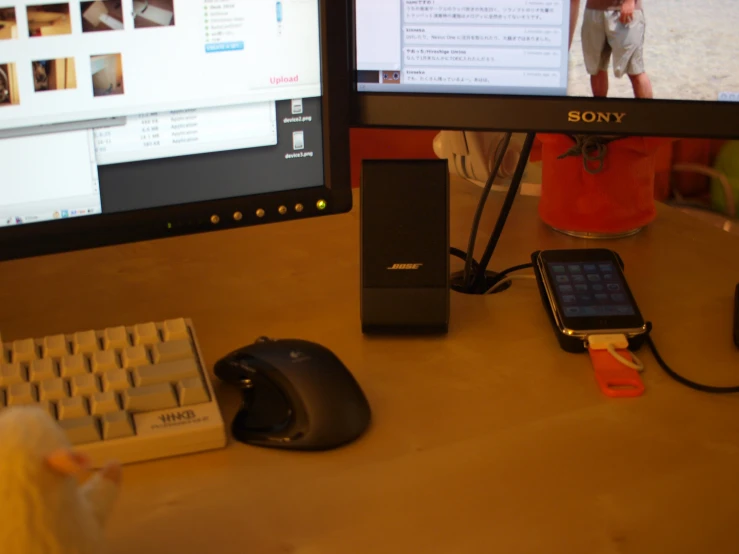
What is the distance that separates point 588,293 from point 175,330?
33cm

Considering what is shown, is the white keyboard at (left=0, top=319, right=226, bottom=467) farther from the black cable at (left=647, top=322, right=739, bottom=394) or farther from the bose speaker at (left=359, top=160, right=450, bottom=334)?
the black cable at (left=647, top=322, right=739, bottom=394)

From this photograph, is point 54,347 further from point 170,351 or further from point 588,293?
Result: point 588,293

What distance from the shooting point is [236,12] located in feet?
1.93

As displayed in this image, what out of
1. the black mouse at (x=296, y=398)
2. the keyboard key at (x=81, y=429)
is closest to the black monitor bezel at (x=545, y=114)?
the black mouse at (x=296, y=398)

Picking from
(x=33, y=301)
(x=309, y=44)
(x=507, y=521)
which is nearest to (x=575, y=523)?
(x=507, y=521)

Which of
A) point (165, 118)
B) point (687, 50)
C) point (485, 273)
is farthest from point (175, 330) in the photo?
point (687, 50)

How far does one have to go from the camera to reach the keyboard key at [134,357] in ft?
1.83

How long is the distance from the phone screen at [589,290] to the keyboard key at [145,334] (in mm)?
313

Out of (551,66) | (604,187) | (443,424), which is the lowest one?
(443,424)

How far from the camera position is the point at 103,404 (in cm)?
52

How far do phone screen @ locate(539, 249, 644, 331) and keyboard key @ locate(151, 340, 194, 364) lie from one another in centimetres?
29

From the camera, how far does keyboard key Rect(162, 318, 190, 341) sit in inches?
23.1

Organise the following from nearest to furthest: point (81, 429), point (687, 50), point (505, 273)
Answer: point (81, 429), point (687, 50), point (505, 273)

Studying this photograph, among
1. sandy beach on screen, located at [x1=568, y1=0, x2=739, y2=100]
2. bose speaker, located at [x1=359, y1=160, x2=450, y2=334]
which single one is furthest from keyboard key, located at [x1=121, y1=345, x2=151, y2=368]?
sandy beach on screen, located at [x1=568, y1=0, x2=739, y2=100]
